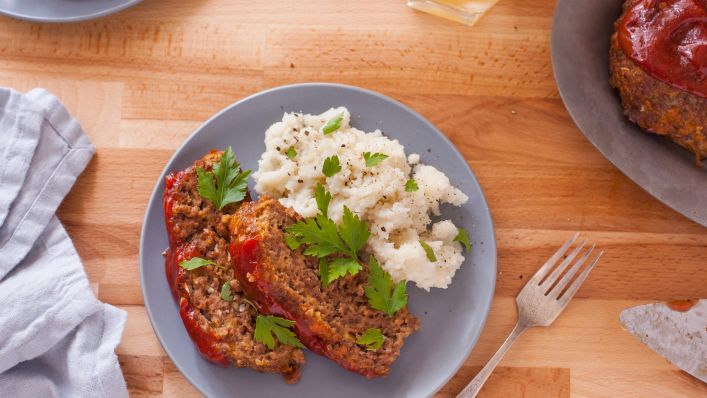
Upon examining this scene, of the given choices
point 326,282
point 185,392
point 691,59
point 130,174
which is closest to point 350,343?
point 326,282

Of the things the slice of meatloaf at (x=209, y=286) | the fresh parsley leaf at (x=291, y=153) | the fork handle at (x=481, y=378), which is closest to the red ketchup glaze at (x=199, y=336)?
the slice of meatloaf at (x=209, y=286)

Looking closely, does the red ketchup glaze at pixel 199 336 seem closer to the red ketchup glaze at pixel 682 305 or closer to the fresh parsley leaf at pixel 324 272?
the fresh parsley leaf at pixel 324 272

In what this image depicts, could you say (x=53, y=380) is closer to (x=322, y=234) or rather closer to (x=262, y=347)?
(x=262, y=347)

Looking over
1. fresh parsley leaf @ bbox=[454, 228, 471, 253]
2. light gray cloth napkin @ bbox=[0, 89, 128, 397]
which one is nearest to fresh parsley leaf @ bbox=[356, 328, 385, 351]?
fresh parsley leaf @ bbox=[454, 228, 471, 253]

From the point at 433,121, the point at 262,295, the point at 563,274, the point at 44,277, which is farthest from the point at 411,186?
the point at 44,277

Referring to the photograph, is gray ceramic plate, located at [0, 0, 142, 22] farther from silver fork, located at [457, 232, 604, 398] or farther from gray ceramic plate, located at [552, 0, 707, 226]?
silver fork, located at [457, 232, 604, 398]

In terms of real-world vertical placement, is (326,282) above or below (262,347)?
above

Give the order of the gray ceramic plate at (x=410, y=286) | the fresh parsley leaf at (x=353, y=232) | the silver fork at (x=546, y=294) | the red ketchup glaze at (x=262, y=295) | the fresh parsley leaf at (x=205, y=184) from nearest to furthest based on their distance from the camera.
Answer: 1. the red ketchup glaze at (x=262, y=295)
2. the fresh parsley leaf at (x=353, y=232)
3. the fresh parsley leaf at (x=205, y=184)
4. the gray ceramic plate at (x=410, y=286)
5. the silver fork at (x=546, y=294)
